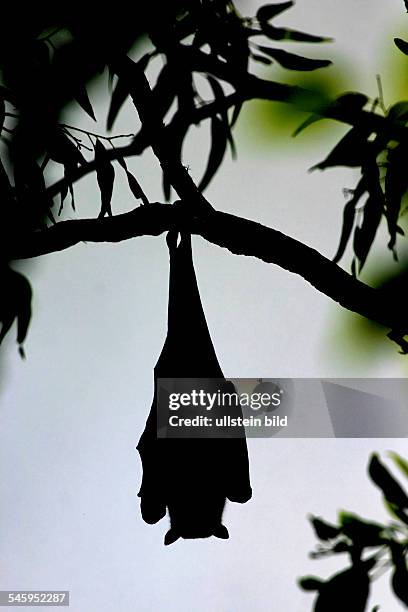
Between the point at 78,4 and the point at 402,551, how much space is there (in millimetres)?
655

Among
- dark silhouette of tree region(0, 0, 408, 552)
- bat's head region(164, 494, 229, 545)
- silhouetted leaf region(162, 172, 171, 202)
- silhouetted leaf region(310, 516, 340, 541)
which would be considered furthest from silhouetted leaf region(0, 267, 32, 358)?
bat's head region(164, 494, 229, 545)

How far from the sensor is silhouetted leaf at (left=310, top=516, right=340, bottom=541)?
2.24ft

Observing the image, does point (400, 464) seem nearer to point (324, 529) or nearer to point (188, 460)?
point (324, 529)

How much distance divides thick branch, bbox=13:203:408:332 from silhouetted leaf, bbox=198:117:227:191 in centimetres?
5

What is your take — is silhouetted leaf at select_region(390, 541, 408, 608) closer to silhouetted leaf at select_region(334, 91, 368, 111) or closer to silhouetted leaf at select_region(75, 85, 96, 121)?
silhouetted leaf at select_region(334, 91, 368, 111)

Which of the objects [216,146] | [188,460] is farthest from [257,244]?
[188,460]

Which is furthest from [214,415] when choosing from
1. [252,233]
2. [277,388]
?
[252,233]

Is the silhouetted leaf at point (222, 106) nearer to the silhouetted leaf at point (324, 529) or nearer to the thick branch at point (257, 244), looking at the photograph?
the thick branch at point (257, 244)

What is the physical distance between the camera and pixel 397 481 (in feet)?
2.38

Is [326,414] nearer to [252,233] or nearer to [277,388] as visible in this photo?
[277,388]

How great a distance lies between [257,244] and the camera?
789 mm

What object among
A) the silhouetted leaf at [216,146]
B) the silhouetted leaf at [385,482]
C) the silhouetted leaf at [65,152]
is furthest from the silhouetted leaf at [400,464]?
the silhouetted leaf at [65,152]

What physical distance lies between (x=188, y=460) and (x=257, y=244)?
443 mm

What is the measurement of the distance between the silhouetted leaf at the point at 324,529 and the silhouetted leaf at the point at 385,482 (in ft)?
0.20
